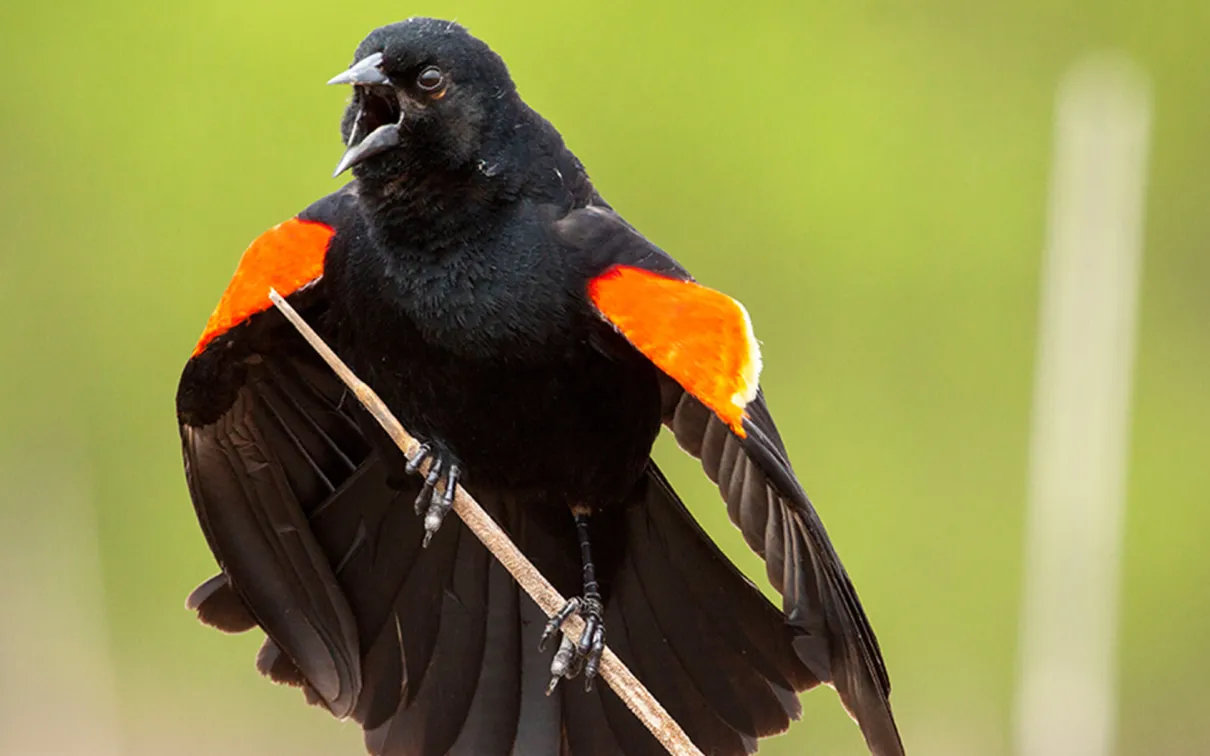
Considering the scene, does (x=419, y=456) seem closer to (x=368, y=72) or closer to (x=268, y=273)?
(x=268, y=273)

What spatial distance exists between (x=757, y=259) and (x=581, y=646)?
3.52m

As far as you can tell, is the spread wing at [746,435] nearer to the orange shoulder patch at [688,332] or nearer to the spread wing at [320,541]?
the orange shoulder patch at [688,332]

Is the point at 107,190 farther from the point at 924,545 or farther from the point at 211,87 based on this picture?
the point at 924,545

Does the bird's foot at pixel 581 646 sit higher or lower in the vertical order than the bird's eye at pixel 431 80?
lower

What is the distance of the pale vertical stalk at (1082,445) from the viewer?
4.87 meters

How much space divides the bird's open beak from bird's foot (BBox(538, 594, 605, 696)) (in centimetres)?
82

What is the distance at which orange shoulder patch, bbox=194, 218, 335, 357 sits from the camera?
8.45ft

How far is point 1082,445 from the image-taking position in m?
5.01

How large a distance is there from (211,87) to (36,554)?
1971mm

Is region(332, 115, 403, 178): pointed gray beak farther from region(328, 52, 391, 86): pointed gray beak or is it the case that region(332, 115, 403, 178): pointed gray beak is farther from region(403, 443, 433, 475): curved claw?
region(403, 443, 433, 475): curved claw

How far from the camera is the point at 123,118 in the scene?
6.31m

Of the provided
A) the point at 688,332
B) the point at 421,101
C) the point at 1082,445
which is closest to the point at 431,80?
the point at 421,101

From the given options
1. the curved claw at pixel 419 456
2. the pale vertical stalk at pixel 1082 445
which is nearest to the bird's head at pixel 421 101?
the curved claw at pixel 419 456

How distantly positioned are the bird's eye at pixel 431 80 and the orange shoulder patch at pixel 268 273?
375mm
